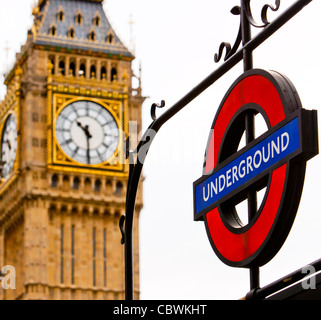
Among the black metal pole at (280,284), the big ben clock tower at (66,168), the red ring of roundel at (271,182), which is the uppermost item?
the big ben clock tower at (66,168)

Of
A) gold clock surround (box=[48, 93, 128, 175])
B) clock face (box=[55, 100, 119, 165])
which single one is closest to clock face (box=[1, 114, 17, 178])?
gold clock surround (box=[48, 93, 128, 175])

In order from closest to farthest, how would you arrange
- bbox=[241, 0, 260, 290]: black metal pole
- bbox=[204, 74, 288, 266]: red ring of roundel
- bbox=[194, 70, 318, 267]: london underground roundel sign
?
bbox=[194, 70, 318, 267]: london underground roundel sign → bbox=[204, 74, 288, 266]: red ring of roundel → bbox=[241, 0, 260, 290]: black metal pole

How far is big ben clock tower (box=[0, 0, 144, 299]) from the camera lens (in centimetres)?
6900

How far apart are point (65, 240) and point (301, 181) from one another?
58361 millimetres

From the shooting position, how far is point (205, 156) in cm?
1384

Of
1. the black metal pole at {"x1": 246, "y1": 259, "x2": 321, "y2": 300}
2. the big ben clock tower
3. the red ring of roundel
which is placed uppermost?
the big ben clock tower

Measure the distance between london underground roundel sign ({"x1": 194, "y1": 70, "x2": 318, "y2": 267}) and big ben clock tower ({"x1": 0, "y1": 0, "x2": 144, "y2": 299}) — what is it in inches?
2140

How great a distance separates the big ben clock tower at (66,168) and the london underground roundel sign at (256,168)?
54.3 metres

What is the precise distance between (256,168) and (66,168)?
57.3 metres

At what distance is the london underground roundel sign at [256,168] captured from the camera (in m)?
11.8

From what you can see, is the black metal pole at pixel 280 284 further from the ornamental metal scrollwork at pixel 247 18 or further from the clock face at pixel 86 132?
the clock face at pixel 86 132

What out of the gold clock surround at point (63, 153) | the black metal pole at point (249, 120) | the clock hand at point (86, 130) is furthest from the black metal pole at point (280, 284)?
A: the clock hand at point (86, 130)

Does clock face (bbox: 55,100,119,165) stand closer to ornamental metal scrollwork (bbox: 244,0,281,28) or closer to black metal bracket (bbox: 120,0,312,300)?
black metal bracket (bbox: 120,0,312,300)
